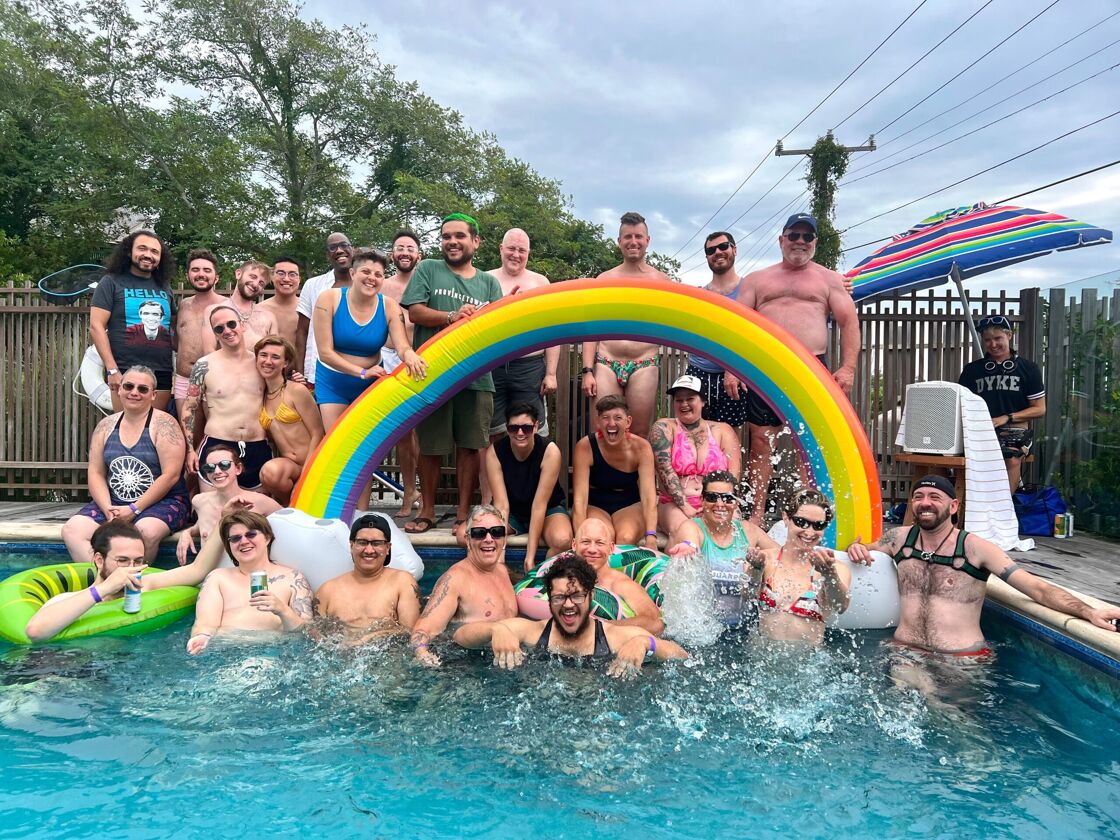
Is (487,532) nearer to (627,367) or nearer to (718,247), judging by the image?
(627,367)

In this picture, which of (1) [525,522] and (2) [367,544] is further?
(1) [525,522]

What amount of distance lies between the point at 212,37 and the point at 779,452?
2281 cm

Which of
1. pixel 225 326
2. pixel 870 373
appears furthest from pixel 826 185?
pixel 225 326

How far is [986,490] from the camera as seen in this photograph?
227 inches

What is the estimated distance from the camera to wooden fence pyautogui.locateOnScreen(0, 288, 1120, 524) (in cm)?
745

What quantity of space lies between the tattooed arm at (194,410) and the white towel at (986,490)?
5900mm

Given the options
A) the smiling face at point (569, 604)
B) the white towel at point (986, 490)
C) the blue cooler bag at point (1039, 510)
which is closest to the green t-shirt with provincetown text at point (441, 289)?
the smiling face at point (569, 604)

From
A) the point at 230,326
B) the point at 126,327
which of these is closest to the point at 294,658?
the point at 230,326

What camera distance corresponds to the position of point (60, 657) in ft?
13.3

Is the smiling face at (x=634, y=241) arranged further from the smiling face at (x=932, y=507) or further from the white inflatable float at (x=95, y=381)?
the white inflatable float at (x=95, y=381)

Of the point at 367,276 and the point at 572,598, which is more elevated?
the point at 367,276

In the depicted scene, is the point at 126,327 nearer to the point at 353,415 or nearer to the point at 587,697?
the point at 353,415

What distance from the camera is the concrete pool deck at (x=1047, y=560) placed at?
3918 millimetres

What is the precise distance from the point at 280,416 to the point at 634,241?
2.97 meters
